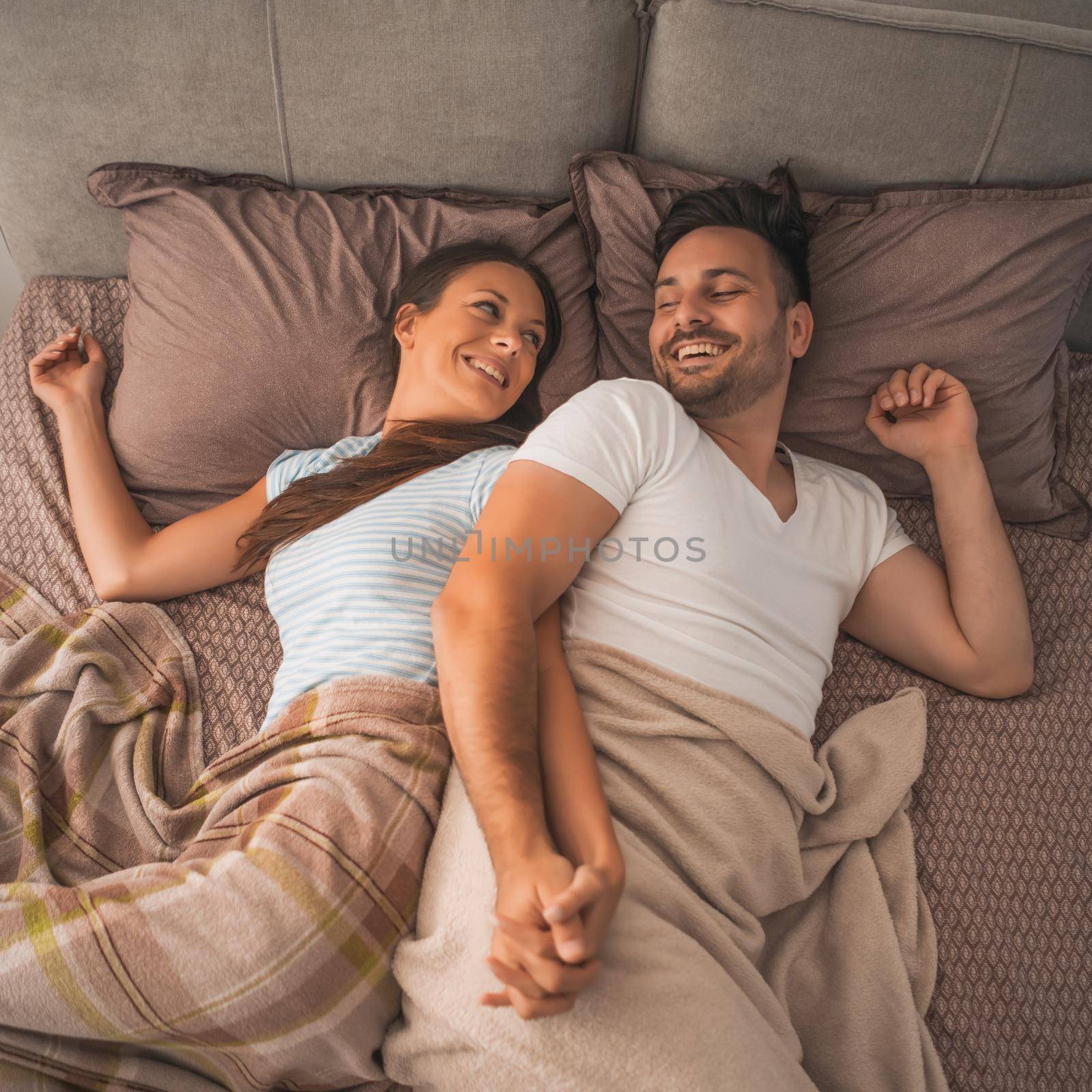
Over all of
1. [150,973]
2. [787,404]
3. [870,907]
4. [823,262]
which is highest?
[823,262]

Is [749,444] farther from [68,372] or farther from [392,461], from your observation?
[68,372]

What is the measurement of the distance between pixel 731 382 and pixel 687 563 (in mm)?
367

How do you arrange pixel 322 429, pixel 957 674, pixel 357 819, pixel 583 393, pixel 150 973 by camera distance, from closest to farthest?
1. pixel 150 973
2. pixel 357 819
3. pixel 583 393
4. pixel 957 674
5. pixel 322 429

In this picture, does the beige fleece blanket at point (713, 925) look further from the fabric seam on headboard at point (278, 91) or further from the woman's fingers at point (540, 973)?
the fabric seam on headboard at point (278, 91)

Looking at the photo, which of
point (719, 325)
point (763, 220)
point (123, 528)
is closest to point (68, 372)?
point (123, 528)

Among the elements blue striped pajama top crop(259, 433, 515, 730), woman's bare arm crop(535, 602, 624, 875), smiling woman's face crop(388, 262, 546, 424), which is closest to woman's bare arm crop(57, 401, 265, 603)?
blue striped pajama top crop(259, 433, 515, 730)

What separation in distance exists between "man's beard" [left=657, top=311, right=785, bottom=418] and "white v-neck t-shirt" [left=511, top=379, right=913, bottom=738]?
9cm

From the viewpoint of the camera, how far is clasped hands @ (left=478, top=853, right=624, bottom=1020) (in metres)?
0.82

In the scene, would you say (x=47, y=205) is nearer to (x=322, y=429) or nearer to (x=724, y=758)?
(x=322, y=429)

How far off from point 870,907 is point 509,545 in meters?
0.72

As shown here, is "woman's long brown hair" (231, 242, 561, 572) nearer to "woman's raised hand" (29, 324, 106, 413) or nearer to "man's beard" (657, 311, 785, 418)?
"man's beard" (657, 311, 785, 418)

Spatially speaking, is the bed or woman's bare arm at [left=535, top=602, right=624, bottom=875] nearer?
woman's bare arm at [left=535, top=602, right=624, bottom=875]

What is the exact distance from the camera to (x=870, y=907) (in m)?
1.15

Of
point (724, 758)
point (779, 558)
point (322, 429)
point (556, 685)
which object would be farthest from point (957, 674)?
point (322, 429)
